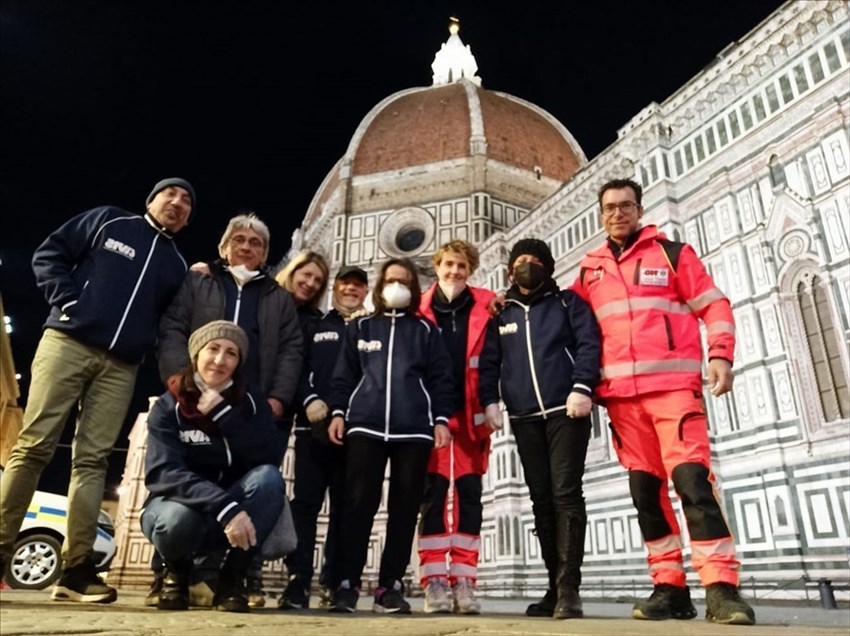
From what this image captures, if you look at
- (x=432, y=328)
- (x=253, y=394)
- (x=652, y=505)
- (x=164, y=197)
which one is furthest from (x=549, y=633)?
(x=164, y=197)

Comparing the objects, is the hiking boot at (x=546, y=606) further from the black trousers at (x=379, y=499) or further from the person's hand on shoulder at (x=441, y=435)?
the person's hand on shoulder at (x=441, y=435)

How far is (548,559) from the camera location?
115 inches

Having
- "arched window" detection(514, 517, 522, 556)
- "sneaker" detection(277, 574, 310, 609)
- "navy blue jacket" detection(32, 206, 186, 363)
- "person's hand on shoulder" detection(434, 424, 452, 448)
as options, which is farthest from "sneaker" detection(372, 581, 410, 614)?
"arched window" detection(514, 517, 522, 556)

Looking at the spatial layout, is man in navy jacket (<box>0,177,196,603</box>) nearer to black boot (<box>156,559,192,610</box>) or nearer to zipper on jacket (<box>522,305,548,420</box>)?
black boot (<box>156,559,192,610</box>)

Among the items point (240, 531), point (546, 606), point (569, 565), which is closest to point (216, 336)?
point (240, 531)

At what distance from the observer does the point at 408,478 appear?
3.04m

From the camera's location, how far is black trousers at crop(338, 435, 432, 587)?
117 inches

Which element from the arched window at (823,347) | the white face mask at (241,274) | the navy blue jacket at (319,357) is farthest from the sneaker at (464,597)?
the arched window at (823,347)

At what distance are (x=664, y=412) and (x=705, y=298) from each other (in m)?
0.63

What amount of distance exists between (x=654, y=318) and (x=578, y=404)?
58 cm

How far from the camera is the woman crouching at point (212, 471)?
2404mm

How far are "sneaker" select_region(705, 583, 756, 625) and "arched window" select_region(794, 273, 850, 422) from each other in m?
7.16

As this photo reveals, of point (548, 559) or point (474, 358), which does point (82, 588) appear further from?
point (474, 358)

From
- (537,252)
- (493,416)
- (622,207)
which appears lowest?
(493,416)
